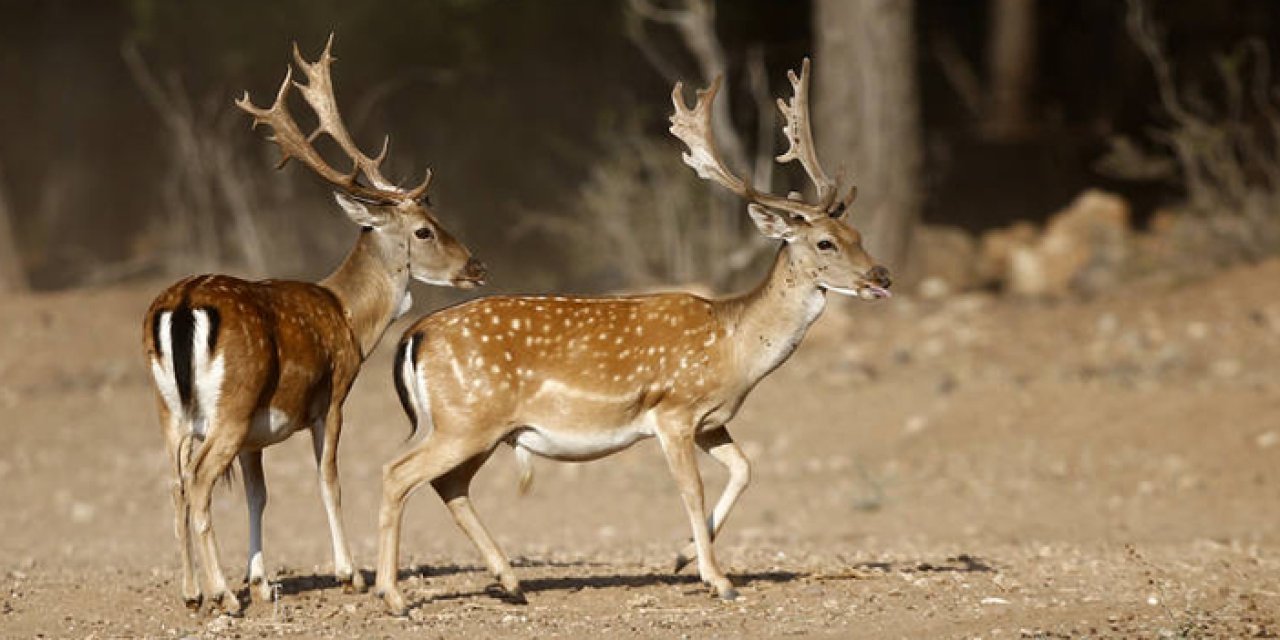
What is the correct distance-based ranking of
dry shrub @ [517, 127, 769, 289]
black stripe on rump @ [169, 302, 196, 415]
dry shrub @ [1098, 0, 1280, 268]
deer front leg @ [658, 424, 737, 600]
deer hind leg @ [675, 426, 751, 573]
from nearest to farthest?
black stripe on rump @ [169, 302, 196, 415]
deer front leg @ [658, 424, 737, 600]
deer hind leg @ [675, 426, 751, 573]
dry shrub @ [1098, 0, 1280, 268]
dry shrub @ [517, 127, 769, 289]

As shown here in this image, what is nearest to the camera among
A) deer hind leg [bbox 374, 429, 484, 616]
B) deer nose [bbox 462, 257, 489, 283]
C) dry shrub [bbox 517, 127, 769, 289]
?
deer hind leg [bbox 374, 429, 484, 616]

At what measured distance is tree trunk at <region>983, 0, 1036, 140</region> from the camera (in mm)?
23500

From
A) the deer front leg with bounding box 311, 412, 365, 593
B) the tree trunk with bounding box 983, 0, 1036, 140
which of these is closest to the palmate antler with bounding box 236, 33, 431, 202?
the deer front leg with bounding box 311, 412, 365, 593

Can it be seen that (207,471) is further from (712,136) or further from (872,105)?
(872,105)

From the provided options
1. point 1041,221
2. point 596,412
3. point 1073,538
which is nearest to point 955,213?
point 1041,221

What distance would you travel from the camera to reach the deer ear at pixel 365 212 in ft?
30.8

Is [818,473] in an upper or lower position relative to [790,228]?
lower

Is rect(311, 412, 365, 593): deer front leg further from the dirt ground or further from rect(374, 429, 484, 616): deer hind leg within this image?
rect(374, 429, 484, 616): deer hind leg

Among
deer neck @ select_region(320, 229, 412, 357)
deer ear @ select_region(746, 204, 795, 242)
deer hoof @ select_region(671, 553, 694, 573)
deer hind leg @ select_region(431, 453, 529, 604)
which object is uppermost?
deer ear @ select_region(746, 204, 795, 242)

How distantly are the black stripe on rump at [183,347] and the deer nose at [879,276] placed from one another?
2.93 metres

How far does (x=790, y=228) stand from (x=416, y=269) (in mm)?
1815

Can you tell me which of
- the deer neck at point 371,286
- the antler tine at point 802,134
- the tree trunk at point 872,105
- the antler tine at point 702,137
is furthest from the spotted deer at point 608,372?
the tree trunk at point 872,105

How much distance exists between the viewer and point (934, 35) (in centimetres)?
2728

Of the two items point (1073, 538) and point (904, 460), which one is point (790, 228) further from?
point (904, 460)
